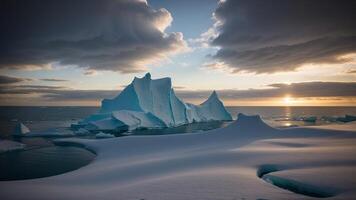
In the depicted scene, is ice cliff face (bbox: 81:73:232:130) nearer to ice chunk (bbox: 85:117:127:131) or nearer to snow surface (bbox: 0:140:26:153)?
ice chunk (bbox: 85:117:127:131)

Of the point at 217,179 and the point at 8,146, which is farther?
the point at 8,146

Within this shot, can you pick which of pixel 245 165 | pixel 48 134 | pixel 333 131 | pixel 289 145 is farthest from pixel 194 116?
pixel 245 165

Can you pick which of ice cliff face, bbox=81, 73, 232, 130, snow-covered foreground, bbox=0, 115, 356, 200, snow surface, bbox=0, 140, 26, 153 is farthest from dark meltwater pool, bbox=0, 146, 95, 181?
ice cliff face, bbox=81, 73, 232, 130

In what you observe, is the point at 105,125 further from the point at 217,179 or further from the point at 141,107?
the point at 217,179

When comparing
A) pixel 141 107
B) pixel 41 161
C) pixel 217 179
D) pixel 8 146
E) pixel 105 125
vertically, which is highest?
pixel 141 107

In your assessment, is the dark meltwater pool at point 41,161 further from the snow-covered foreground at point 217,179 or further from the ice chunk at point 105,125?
the ice chunk at point 105,125

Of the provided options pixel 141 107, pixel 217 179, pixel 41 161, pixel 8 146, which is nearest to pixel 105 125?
pixel 141 107

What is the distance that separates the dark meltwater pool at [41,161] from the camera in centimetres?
1692

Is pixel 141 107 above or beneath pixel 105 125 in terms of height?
above

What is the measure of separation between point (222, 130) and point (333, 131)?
10767 millimetres

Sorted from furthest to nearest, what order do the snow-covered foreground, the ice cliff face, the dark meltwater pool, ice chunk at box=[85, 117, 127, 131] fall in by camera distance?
the ice cliff face
ice chunk at box=[85, 117, 127, 131]
the dark meltwater pool
the snow-covered foreground

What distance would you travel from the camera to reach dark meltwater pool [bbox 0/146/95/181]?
16.9 meters

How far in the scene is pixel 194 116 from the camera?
2510 inches

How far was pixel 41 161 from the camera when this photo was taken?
20703 mm
